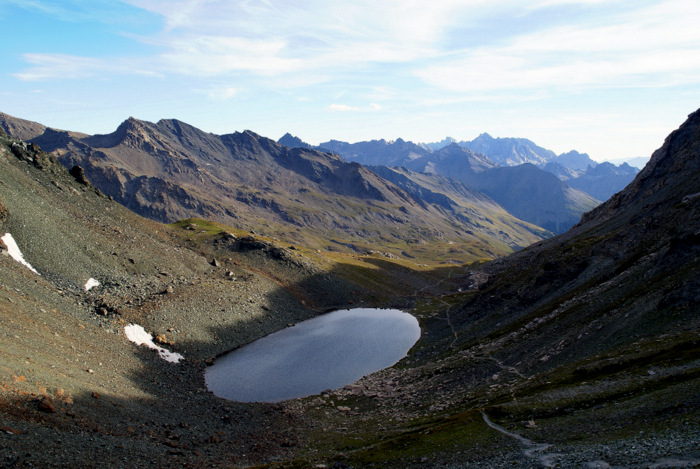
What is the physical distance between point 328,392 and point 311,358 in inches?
776

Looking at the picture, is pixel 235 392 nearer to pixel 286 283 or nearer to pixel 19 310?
pixel 19 310

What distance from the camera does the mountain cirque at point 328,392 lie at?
33406 millimetres

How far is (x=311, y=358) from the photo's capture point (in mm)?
89250

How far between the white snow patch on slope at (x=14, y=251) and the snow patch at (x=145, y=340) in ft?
58.5

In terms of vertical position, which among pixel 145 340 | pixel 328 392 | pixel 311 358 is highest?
pixel 145 340

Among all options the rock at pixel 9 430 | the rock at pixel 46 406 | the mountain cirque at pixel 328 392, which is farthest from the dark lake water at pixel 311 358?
the rock at pixel 9 430

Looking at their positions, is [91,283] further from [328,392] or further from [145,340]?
[328,392]

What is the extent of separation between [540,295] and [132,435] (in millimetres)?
76929

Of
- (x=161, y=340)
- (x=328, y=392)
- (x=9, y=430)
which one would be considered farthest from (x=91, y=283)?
(x=9, y=430)

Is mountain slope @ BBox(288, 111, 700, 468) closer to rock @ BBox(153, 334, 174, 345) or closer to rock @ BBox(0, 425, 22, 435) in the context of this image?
rock @ BBox(0, 425, 22, 435)

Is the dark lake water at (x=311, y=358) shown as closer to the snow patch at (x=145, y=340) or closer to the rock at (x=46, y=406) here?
the snow patch at (x=145, y=340)

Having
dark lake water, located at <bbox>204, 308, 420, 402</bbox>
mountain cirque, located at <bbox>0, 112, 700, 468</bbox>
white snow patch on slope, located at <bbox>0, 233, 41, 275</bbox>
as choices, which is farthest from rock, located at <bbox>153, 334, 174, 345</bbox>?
white snow patch on slope, located at <bbox>0, 233, 41, 275</bbox>

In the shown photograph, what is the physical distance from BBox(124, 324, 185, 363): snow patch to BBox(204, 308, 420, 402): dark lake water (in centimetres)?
A: 666

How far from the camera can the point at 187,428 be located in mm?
49938
